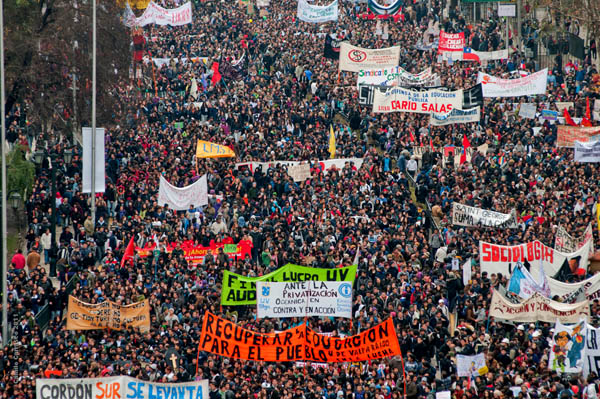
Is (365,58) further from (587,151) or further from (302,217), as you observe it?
(302,217)

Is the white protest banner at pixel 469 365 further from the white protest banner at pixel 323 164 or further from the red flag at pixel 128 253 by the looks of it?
the white protest banner at pixel 323 164

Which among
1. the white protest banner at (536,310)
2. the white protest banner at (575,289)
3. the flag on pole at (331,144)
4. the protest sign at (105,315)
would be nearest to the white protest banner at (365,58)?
the flag on pole at (331,144)

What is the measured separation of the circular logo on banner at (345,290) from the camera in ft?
91.5

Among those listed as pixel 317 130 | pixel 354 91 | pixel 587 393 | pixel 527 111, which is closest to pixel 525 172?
pixel 527 111

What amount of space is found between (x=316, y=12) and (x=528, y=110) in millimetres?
16080

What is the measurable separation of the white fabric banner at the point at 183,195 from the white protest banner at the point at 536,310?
11270 millimetres

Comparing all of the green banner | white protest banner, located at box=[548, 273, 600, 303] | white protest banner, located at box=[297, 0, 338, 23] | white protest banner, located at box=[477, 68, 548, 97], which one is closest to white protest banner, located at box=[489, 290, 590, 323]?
white protest banner, located at box=[548, 273, 600, 303]

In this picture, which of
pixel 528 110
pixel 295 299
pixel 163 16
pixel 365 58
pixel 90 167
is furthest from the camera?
pixel 163 16

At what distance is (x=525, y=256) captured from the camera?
99.7ft

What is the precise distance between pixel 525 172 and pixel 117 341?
44.9 ft

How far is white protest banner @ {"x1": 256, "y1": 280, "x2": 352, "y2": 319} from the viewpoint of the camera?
2797cm

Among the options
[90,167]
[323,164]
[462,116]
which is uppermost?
[462,116]

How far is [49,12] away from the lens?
145 ft

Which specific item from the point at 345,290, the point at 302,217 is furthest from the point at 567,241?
the point at 302,217
